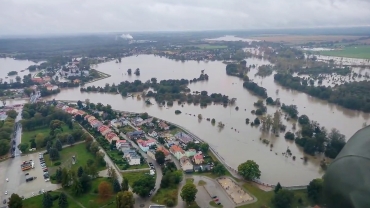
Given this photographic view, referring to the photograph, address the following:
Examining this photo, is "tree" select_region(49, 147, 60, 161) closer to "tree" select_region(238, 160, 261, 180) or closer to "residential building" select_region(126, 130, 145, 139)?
"residential building" select_region(126, 130, 145, 139)

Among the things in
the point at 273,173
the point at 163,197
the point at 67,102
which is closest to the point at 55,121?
the point at 67,102

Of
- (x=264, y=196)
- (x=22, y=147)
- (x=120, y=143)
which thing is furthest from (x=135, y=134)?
(x=264, y=196)

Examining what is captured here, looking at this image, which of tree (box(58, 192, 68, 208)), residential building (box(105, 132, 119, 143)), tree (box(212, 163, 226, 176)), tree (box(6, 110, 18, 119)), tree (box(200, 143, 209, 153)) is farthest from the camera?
tree (box(6, 110, 18, 119))

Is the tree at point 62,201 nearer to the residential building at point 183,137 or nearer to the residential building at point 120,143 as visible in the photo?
the residential building at point 120,143

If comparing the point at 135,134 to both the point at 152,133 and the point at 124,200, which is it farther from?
the point at 124,200

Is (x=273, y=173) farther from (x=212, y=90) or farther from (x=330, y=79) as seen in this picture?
(x=330, y=79)

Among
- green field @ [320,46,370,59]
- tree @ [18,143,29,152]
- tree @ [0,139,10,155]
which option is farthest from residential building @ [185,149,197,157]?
→ green field @ [320,46,370,59]
